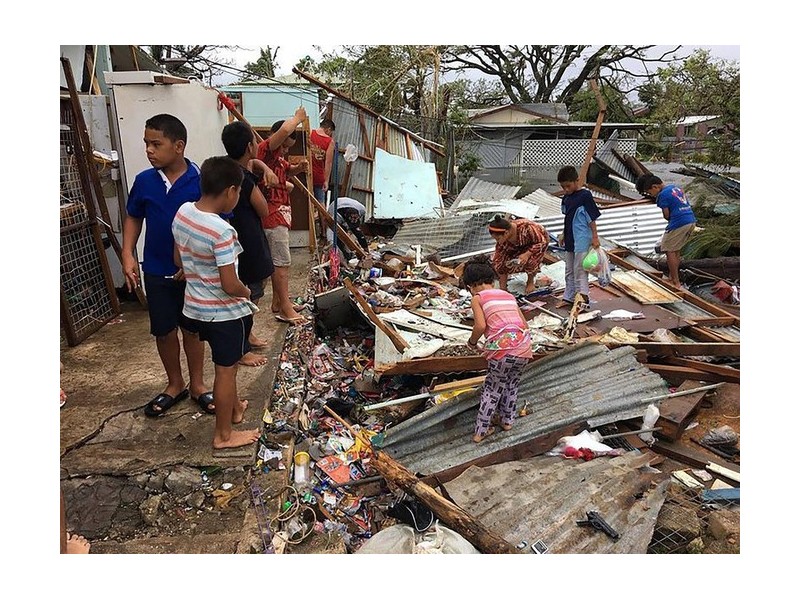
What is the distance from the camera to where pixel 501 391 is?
3.79 meters

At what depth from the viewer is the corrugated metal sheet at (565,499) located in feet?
9.64

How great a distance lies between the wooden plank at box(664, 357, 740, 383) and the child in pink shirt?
6.62 ft

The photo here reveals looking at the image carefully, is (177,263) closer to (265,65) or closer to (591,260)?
(591,260)

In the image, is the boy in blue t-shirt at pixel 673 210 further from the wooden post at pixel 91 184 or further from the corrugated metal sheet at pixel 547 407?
the wooden post at pixel 91 184

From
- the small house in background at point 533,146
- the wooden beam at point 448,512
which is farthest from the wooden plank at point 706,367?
the small house in background at point 533,146

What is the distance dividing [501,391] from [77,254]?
3409 mm

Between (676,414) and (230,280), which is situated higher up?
(230,280)

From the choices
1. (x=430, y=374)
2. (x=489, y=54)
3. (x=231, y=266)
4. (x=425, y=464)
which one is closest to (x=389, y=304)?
(x=430, y=374)

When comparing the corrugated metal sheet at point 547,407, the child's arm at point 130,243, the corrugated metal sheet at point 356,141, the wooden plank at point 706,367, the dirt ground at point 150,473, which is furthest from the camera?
the corrugated metal sheet at point 356,141

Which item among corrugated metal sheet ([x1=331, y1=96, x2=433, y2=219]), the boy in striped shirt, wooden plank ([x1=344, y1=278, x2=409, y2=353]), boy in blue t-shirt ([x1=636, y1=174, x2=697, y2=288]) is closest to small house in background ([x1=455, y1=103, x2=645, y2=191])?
corrugated metal sheet ([x1=331, y1=96, x2=433, y2=219])

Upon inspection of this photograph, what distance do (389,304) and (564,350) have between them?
2068 millimetres

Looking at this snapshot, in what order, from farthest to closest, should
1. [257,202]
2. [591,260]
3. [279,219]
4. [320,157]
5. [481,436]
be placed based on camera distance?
[320,157] < [591,260] < [279,219] < [481,436] < [257,202]

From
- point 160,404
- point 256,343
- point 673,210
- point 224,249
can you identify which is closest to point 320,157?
point 256,343

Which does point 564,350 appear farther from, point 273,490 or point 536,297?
Result: point 273,490
